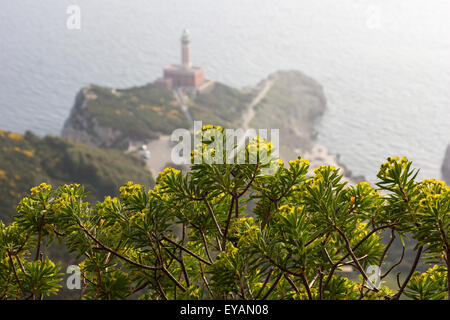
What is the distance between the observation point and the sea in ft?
352

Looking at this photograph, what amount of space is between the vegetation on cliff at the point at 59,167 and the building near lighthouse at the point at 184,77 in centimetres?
3739

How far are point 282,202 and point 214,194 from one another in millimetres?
905

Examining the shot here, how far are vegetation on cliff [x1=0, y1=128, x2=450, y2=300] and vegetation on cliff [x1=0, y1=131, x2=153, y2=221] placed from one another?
5158 cm

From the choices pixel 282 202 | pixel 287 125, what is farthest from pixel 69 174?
pixel 282 202

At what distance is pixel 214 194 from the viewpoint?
5.05 meters

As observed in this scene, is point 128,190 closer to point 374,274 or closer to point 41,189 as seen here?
point 41,189

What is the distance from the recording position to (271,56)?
157 meters

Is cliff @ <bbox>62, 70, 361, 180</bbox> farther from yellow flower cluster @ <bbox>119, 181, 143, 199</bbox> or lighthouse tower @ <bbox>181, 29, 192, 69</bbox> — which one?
yellow flower cluster @ <bbox>119, 181, 143, 199</bbox>

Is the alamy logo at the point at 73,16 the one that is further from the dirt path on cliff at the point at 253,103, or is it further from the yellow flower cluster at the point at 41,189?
the yellow flower cluster at the point at 41,189

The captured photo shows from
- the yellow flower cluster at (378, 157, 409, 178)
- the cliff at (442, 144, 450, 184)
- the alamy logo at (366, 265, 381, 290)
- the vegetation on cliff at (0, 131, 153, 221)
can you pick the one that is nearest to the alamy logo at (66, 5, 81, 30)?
the vegetation on cliff at (0, 131, 153, 221)

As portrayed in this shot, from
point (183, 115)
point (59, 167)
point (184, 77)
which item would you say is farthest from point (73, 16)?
point (59, 167)

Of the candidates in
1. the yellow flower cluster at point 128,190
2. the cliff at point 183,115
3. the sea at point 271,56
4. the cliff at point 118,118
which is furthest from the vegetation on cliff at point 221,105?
the yellow flower cluster at point 128,190

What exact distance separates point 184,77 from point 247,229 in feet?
329

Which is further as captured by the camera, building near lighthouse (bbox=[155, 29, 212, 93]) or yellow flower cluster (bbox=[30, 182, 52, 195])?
building near lighthouse (bbox=[155, 29, 212, 93])
